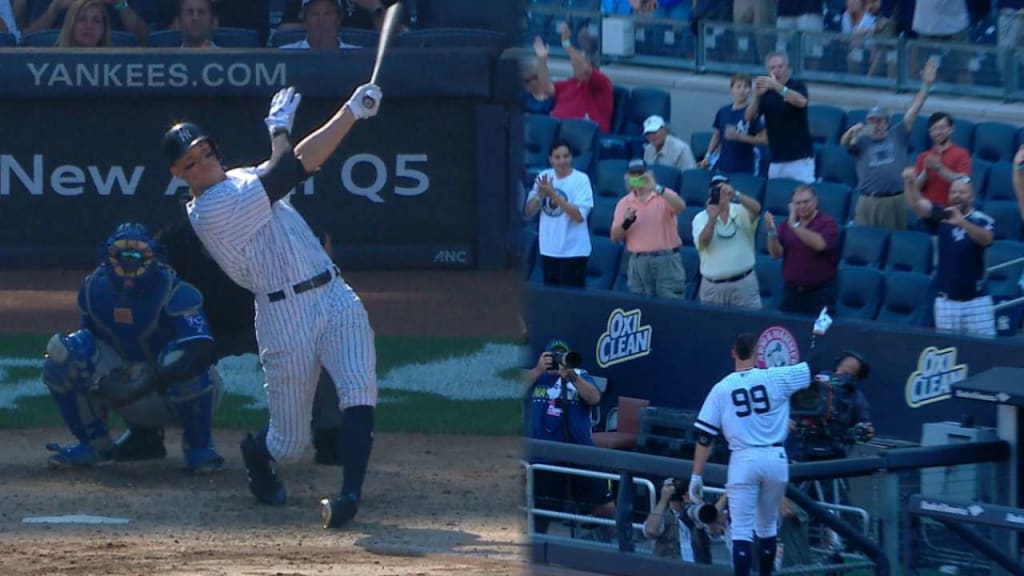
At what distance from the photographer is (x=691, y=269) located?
7590 mm

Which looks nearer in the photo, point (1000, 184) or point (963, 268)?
point (963, 268)

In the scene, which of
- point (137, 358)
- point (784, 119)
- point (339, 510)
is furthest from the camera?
point (784, 119)

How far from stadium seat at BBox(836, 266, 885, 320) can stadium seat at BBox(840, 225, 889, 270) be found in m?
0.10

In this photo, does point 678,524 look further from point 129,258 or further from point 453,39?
point 453,39

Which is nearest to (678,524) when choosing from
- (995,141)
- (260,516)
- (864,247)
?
(260,516)

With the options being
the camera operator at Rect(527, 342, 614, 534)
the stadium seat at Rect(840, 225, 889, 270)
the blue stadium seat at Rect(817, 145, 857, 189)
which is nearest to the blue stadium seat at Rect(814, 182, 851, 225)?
the stadium seat at Rect(840, 225, 889, 270)

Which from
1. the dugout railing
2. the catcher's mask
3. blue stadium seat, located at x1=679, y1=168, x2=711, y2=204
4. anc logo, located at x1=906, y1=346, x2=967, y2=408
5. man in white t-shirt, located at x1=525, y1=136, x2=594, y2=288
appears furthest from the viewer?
blue stadium seat, located at x1=679, y1=168, x2=711, y2=204

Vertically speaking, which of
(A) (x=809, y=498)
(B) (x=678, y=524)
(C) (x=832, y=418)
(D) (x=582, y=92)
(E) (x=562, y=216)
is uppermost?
(D) (x=582, y=92)

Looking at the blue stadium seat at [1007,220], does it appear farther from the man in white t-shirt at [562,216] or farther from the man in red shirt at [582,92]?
the man in red shirt at [582,92]

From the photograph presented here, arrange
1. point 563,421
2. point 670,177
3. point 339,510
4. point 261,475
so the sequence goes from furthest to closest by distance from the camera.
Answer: point 670,177, point 563,421, point 261,475, point 339,510

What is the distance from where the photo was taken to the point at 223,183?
12.8ft

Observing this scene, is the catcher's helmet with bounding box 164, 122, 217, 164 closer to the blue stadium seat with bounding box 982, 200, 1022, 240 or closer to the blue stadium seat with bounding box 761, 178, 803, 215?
the blue stadium seat with bounding box 761, 178, 803, 215

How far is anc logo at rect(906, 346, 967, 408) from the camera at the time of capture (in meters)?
6.23

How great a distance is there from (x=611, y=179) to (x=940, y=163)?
5.59 ft
